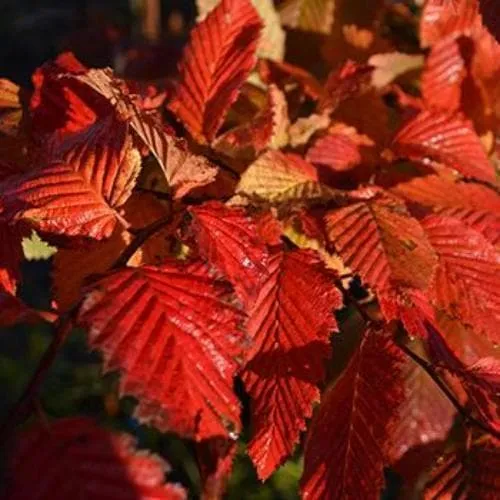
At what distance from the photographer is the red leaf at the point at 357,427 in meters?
0.68

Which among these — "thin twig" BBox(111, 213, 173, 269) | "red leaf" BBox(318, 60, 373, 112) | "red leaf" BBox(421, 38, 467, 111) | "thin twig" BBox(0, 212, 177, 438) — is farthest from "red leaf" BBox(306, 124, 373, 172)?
"thin twig" BBox(0, 212, 177, 438)

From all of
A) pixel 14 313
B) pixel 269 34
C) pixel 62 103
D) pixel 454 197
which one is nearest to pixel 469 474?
pixel 454 197

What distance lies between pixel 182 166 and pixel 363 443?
26 centimetres

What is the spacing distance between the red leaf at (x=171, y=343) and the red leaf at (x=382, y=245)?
0.15m

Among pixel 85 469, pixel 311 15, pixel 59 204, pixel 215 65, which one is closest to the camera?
pixel 85 469

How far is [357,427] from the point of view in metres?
0.70

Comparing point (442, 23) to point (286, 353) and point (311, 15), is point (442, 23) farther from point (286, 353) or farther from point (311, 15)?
point (286, 353)

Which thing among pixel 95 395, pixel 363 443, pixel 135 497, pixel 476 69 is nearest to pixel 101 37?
pixel 95 395

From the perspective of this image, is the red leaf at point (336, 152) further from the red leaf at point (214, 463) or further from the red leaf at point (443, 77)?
the red leaf at point (214, 463)

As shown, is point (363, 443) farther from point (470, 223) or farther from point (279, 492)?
point (279, 492)

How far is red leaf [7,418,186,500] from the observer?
1.59 feet

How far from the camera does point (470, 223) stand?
840mm

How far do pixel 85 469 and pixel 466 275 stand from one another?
40 centimetres

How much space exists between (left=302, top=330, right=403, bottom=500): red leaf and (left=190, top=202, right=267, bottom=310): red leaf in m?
0.12
